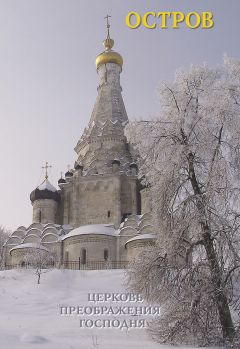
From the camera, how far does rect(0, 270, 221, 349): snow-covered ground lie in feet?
26.1

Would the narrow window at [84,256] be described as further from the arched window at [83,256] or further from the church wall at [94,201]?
the church wall at [94,201]

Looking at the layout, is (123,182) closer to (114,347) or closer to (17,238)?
(17,238)

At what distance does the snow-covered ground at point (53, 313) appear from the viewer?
7961 mm

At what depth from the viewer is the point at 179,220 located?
951cm

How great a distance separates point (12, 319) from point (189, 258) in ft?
14.3

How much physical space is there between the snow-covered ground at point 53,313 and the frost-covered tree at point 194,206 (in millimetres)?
1012

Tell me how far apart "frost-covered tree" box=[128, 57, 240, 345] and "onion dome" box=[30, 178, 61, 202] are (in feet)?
56.1

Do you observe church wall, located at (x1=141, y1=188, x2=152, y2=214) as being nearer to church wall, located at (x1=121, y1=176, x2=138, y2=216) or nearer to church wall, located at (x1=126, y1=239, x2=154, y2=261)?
church wall, located at (x1=121, y1=176, x2=138, y2=216)

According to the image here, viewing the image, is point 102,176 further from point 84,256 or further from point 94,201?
point 84,256

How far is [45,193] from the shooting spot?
26.9m

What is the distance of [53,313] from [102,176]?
15.7 metres

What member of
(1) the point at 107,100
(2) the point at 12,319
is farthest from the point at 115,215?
(2) the point at 12,319

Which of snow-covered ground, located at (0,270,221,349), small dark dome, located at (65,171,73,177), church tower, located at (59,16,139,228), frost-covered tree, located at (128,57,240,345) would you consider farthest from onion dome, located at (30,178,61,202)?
frost-covered tree, located at (128,57,240,345)

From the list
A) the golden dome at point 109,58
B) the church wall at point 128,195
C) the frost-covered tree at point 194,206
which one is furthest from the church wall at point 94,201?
the frost-covered tree at point 194,206
